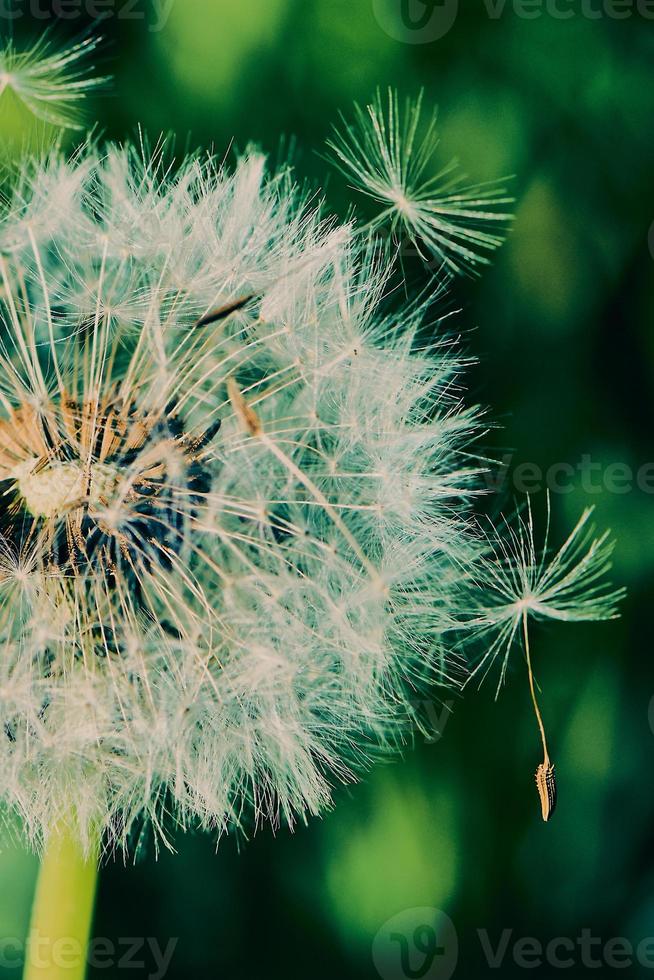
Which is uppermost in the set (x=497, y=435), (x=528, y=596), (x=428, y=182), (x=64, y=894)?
(x=428, y=182)

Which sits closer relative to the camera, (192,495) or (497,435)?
(192,495)

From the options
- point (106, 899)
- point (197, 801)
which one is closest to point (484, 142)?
point (197, 801)

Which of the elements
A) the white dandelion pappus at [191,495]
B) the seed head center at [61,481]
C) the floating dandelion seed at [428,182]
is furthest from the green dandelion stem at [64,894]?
the floating dandelion seed at [428,182]

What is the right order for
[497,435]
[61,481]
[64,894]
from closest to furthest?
[61,481]
[64,894]
[497,435]

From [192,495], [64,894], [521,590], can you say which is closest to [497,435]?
[521,590]

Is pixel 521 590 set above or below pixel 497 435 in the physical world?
below

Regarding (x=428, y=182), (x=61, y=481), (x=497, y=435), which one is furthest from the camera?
(x=497, y=435)

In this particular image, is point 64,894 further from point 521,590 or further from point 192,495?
point 521,590

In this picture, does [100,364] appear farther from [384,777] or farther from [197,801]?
[384,777]
